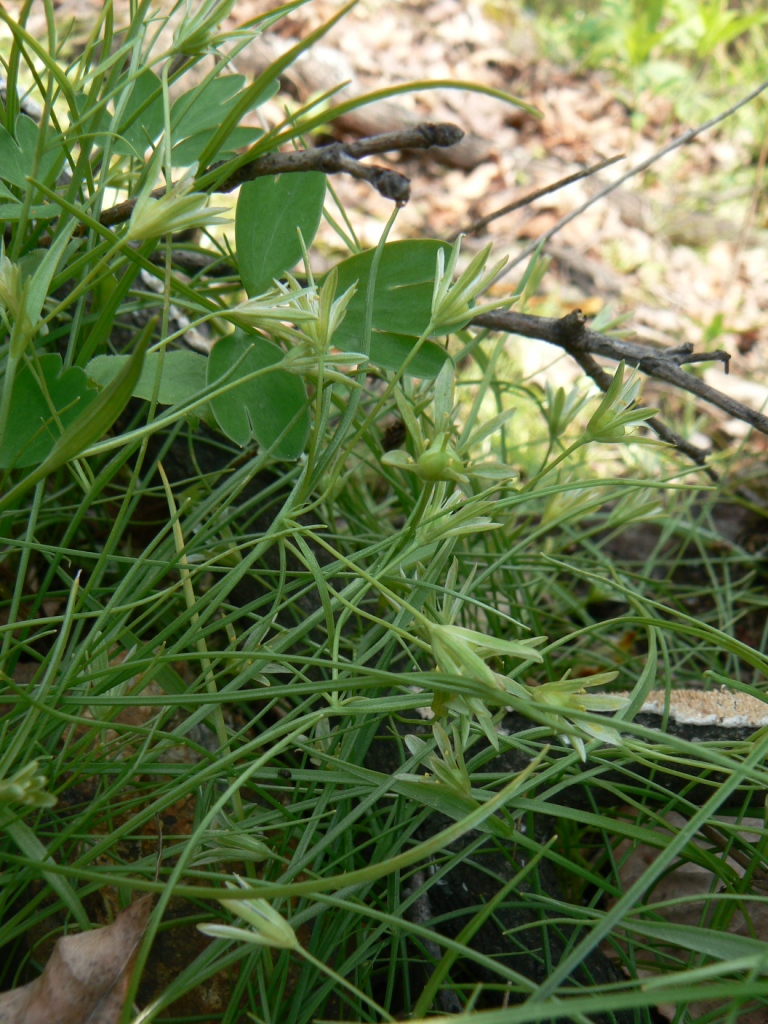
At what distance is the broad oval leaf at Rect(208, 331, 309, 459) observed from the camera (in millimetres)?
699

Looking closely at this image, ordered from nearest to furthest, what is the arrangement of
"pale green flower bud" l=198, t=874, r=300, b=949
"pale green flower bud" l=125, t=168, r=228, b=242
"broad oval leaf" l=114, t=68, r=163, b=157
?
"pale green flower bud" l=198, t=874, r=300, b=949 < "pale green flower bud" l=125, t=168, r=228, b=242 < "broad oval leaf" l=114, t=68, r=163, b=157

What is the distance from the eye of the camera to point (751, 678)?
3.49 feet

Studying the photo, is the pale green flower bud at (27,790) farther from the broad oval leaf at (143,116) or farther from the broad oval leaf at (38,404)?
the broad oval leaf at (143,116)

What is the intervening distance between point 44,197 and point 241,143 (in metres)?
0.21

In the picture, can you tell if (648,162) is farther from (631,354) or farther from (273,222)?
(273,222)

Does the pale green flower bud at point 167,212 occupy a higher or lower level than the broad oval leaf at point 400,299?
higher

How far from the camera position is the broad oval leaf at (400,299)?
741 millimetres

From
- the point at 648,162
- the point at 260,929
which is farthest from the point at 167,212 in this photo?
the point at 648,162

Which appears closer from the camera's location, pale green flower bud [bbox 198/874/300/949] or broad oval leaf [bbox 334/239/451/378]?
pale green flower bud [bbox 198/874/300/949]

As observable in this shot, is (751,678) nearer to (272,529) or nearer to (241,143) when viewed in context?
(272,529)

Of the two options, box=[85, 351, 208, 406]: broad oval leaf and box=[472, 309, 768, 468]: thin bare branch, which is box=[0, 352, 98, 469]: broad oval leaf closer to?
box=[85, 351, 208, 406]: broad oval leaf

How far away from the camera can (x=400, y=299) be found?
0.75 metres

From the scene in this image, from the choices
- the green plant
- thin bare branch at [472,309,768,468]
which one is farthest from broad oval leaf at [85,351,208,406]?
thin bare branch at [472,309,768,468]

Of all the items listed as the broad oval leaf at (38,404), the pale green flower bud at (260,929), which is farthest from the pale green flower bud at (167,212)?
the pale green flower bud at (260,929)
